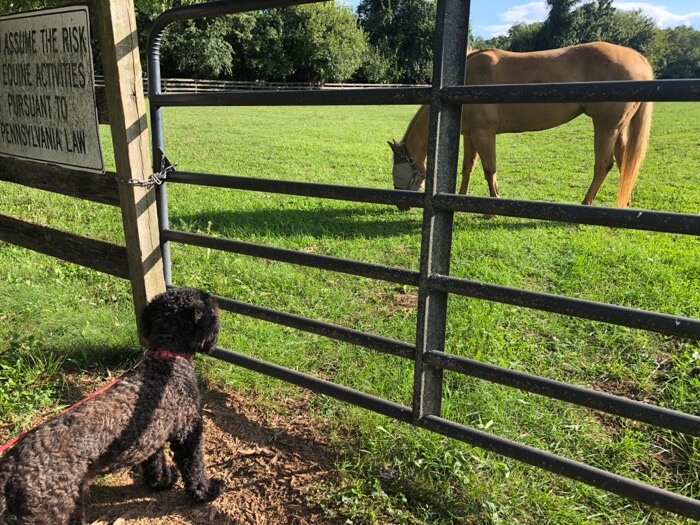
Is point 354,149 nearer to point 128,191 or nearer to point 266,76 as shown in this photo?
point 128,191

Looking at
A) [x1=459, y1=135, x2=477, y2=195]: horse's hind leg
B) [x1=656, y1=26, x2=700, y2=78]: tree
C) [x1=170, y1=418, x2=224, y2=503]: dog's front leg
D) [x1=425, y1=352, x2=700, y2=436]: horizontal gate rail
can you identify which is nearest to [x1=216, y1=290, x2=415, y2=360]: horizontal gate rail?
[x1=425, y1=352, x2=700, y2=436]: horizontal gate rail

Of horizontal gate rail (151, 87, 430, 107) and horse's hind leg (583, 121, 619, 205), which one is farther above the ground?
horizontal gate rail (151, 87, 430, 107)

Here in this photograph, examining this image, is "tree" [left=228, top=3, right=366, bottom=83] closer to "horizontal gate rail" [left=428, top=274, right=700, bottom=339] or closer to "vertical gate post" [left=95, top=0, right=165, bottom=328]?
"vertical gate post" [left=95, top=0, right=165, bottom=328]

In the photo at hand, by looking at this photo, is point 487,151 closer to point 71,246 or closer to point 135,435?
point 71,246

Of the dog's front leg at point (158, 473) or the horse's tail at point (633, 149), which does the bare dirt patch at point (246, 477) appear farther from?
the horse's tail at point (633, 149)

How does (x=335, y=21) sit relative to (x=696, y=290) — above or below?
above

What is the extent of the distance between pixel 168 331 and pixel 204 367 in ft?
3.37

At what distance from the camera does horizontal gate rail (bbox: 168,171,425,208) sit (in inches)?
84.7

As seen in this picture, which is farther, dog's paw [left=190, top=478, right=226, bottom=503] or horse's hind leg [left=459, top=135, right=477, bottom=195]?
horse's hind leg [left=459, top=135, right=477, bottom=195]

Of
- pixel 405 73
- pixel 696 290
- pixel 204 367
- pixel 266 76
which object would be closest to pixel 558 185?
pixel 696 290

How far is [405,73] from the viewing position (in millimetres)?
60219

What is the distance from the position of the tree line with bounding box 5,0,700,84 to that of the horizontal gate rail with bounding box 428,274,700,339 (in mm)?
23879

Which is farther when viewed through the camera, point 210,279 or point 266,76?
point 266,76

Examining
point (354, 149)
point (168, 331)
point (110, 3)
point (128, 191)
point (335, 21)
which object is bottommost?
point (354, 149)
